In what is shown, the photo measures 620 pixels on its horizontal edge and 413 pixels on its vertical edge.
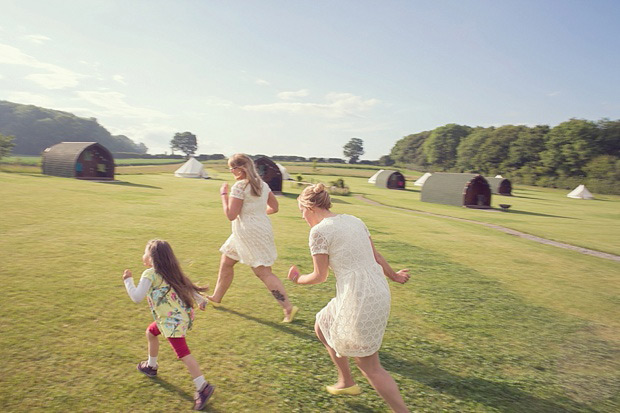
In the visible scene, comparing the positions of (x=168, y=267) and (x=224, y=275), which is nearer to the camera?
(x=168, y=267)

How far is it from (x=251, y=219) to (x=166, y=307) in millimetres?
1954

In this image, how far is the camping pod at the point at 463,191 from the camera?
3297 centimetres

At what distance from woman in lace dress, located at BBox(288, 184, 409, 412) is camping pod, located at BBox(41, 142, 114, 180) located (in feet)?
125

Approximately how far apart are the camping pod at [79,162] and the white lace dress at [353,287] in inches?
1501

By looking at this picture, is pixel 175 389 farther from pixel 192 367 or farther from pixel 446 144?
pixel 446 144

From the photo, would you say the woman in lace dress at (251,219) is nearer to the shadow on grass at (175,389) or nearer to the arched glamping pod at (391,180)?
the shadow on grass at (175,389)

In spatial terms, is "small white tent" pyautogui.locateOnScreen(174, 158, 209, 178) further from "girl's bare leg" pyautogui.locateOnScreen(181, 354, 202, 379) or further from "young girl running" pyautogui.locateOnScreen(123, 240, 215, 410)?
"girl's bare leg" pyautogui.locateOnScreen(181, 354, 202, 379)

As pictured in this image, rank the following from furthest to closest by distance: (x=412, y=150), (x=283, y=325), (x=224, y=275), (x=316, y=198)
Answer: (x=412, y=150)
(x=224, y=275)
(x=283, y=325)
(x=316, y=198)

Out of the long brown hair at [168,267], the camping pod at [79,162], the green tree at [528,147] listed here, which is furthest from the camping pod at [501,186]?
the long brown hair at [168,267]

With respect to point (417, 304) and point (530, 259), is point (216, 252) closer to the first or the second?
point (417, 304)

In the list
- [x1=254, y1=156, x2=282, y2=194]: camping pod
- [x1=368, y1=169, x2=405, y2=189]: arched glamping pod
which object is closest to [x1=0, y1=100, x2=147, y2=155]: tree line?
[x1=368, y1=169, x2=405, y2=189]: arched glamping pod

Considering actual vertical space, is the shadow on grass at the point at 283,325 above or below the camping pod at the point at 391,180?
below

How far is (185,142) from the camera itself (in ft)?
569

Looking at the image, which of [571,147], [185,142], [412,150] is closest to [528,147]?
[571,147]
